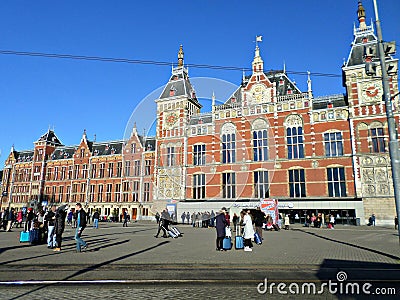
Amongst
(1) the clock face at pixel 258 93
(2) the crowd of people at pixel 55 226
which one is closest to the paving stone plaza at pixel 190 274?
(2) the crowd of people at pixel 55 226

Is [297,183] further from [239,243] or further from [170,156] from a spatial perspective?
[239,243]

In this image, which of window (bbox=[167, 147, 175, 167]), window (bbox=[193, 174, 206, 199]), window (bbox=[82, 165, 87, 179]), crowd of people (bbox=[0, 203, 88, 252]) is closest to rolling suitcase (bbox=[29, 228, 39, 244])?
crowd of people (bbox=[0, 203, 88, 252])

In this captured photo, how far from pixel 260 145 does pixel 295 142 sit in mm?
4260

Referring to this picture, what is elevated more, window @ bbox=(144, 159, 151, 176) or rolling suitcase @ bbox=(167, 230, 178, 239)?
window @ bbox=(144, 159, 151, 176)

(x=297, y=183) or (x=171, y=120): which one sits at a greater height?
(x=171, y=120)

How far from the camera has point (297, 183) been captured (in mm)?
34062

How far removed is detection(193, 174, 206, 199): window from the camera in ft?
129

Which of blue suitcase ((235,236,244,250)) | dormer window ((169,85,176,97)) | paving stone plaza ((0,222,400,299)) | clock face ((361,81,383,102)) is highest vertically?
dormer window ((169,85,176,97))

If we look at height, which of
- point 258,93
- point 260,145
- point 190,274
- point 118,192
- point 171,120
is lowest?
point 190,274

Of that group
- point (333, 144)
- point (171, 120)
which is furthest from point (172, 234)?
point (171, 120)

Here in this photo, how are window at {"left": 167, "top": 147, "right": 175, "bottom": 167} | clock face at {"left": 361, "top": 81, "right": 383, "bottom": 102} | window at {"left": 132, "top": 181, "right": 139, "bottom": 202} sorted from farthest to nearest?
1. window at {"left": 132, "top": 181, "right": 139, "bottom": 202}
2. window at {"left": 167, "top": 147, "right": 175, "bottom": 167}
3. clock face at {"left": 361, "top": 81, "right": 383, "bottom": 102}

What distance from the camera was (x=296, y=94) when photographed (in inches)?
1415

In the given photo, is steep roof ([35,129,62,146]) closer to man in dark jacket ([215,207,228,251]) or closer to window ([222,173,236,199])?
window ([222,173,236,199])

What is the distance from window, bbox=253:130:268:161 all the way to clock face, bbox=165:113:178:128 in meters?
12.7
